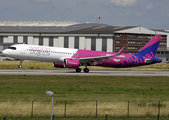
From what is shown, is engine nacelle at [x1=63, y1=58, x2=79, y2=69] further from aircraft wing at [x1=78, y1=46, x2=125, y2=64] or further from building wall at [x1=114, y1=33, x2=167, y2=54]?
building wall at [x1=114, y1=33, x2=167, y2=54]

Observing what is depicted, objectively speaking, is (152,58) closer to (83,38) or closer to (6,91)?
(6,91)

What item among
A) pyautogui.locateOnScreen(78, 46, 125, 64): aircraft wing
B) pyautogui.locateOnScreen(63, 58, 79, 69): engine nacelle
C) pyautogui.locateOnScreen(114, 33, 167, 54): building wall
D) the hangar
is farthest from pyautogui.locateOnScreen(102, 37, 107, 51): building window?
pyautogui.locateOnScreen(63, 58, 79, 69): engine nacelle

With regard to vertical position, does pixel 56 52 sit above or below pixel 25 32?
below

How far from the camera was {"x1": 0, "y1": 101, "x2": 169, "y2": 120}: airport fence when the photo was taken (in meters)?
21.2

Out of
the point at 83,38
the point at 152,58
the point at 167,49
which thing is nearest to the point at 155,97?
the point at 152,58

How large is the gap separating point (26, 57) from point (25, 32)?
71658 millimetres

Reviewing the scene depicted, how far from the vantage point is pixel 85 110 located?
21875 mm

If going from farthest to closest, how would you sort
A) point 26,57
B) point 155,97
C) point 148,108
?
point 26,57 < point 155,97 < point 148,108

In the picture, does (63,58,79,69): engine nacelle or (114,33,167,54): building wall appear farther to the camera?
(114,33,167,54): building wall

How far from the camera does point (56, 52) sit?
174ft

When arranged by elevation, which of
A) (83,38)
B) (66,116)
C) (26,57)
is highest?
(83,38)

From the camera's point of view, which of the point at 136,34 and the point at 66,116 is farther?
the point at 136,34

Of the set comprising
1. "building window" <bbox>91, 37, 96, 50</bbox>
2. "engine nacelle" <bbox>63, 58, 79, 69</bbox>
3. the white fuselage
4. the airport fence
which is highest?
"building window" <bbox>91, 37, 96, 50</bbox>

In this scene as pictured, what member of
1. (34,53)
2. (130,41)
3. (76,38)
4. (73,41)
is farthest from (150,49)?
(130,41)
